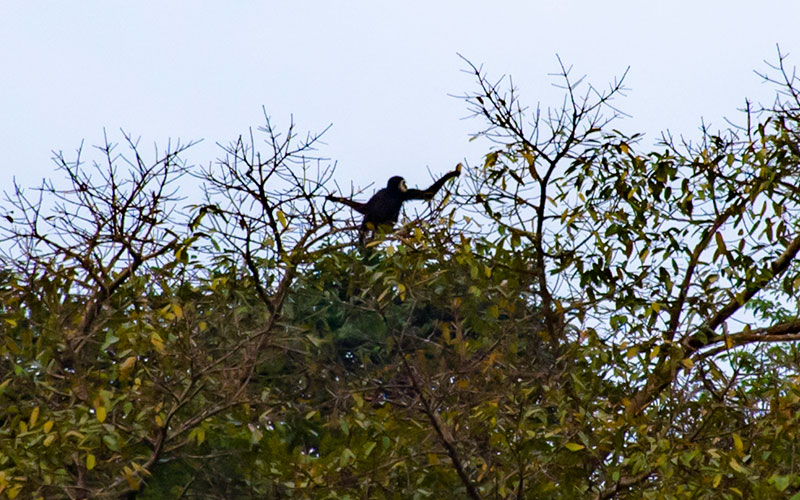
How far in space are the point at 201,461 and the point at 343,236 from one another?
2230 mm

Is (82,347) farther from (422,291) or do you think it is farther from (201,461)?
(422,291)

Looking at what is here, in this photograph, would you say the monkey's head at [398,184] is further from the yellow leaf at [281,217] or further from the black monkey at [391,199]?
the yellow leaf at [281,217]

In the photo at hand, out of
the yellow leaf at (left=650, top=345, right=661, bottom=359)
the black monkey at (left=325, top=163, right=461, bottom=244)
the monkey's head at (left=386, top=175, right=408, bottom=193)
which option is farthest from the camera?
the monkey's head at (left=386, top=175, right=408, bottom=193)

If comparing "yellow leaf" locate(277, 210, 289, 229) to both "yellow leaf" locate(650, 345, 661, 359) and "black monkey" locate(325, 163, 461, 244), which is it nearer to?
"yellow leaf" locate(650, 345, 661, 359)

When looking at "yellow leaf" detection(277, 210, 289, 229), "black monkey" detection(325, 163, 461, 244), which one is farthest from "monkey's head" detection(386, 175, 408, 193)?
"yellow leaf" detection(277, 210, 289, 229)

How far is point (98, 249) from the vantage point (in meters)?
7.35

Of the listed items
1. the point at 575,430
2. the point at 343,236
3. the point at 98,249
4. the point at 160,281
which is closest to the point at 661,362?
the point at 575,430

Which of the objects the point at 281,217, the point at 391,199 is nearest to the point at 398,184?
the point at 391,199

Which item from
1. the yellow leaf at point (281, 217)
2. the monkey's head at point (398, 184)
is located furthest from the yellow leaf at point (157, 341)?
the monkey's head at point (398, 184)

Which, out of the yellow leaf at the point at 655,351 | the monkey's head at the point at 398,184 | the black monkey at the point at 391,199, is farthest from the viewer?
the monkey's head at the point at 398,184

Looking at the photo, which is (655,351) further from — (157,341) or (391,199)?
(391,199)

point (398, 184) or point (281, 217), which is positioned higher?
→ point (398, 184)

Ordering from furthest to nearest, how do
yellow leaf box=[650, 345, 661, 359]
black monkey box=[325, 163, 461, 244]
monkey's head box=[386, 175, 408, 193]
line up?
monkey's head box=[386, 175, 408, 193]
black monkey box=[325, 163, 461, 244]
yellow leaf box=[650, 345, 661, 359]

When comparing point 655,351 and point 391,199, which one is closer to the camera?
point 655,351
